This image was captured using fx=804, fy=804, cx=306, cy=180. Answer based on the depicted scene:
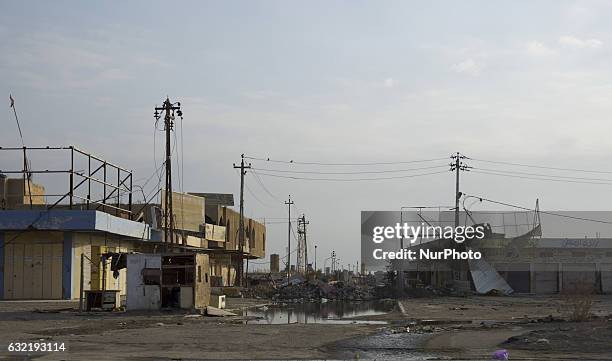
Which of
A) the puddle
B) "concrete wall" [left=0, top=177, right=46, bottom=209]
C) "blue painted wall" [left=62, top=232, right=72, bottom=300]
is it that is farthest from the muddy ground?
"concrete wall" [left=0, top=177, right=46, bottom=209]

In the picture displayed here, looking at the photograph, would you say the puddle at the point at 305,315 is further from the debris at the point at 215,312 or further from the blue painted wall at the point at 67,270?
the blue painted wall at the point at 67,270

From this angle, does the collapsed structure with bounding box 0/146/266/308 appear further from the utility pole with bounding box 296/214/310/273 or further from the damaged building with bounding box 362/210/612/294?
the utility pole with bounding box 296/214/310/273

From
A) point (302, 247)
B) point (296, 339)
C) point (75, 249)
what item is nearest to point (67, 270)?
point (75, 249)

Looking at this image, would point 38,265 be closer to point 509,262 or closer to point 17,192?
point 17,192

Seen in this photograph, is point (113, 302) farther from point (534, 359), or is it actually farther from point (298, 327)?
point (534, 359)

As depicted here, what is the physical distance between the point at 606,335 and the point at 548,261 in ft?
161

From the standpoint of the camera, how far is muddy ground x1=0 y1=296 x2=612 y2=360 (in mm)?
17016

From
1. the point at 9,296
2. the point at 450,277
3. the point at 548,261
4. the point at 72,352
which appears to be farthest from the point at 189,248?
the point at 72,352

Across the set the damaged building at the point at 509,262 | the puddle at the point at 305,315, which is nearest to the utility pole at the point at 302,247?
the damaged building at the point at 509,262

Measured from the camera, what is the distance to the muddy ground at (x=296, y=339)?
17.0 m

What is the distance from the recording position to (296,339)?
68.2 feet

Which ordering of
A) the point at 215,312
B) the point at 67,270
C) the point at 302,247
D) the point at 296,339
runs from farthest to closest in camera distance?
the point at 302,247, the point at 67,270, the point at 215,312, the point at 296,339

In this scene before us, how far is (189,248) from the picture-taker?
189 ft

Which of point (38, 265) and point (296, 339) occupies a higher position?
point (38, 265)
